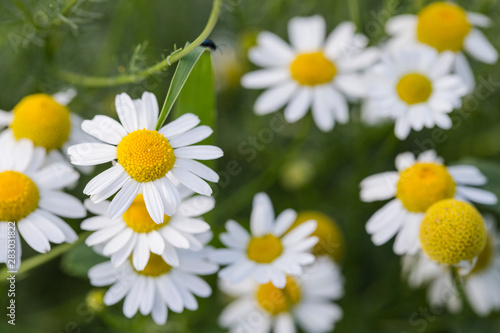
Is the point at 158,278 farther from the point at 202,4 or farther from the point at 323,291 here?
the point at 202,4

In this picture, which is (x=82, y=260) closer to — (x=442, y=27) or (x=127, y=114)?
(x=127, y=114)

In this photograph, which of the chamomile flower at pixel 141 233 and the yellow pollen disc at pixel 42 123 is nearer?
the chamomile flower at pixel 141 233

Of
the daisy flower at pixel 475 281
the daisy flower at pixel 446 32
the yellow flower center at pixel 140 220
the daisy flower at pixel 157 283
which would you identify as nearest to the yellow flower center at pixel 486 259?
the daisy flower at pixel 475 281

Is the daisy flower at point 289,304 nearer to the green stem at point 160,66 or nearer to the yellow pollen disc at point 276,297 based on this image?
the yellow pollen disc at point 276,297

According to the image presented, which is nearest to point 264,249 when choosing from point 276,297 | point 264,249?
point 264,249

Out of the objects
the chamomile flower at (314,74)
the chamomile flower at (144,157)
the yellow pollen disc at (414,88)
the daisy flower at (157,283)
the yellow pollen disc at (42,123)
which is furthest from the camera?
the chamomile flower at (314,74)

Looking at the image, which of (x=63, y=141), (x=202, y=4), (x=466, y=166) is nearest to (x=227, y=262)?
(x=63, y=141)

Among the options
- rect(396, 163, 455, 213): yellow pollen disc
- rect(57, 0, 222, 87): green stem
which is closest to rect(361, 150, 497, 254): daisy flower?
rect(396, 163, 455, 213): yellow pollen disc
